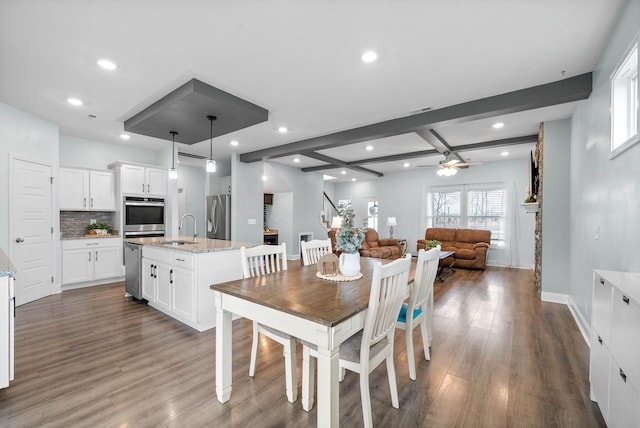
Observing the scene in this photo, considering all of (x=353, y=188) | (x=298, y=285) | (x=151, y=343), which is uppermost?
(x=353, y=188)

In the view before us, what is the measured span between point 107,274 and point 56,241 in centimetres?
91

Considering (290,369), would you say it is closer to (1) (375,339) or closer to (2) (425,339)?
(1) (375,339)

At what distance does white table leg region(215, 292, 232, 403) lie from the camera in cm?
185

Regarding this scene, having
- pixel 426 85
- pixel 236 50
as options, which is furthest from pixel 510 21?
pixel 236 50

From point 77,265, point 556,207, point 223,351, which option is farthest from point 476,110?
point 77,265

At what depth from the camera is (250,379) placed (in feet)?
7.07

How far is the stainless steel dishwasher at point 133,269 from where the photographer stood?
394 centimetres

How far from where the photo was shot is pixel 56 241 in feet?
14.6

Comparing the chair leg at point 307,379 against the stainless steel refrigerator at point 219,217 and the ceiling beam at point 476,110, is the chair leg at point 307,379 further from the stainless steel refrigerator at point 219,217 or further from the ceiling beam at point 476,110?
the stainless steel refrigerator at point 219,217

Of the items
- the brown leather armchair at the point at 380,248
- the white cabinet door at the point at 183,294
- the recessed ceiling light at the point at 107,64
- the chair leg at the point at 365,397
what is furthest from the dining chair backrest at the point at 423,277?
the brown leather armchair at the point at 380,248

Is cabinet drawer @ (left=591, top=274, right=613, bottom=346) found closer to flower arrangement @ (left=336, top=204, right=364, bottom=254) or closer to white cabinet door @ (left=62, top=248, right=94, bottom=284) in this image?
flower arrangement @ (left=336, top=204, right=364, bottom=254)

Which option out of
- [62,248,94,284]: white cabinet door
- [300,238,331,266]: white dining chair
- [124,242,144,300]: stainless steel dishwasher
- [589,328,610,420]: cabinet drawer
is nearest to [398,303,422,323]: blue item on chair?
[300,238,331,266]: white dining chair

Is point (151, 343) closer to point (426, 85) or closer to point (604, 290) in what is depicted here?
point (604, 290)

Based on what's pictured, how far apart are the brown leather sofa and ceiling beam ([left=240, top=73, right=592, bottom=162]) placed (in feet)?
11.9
